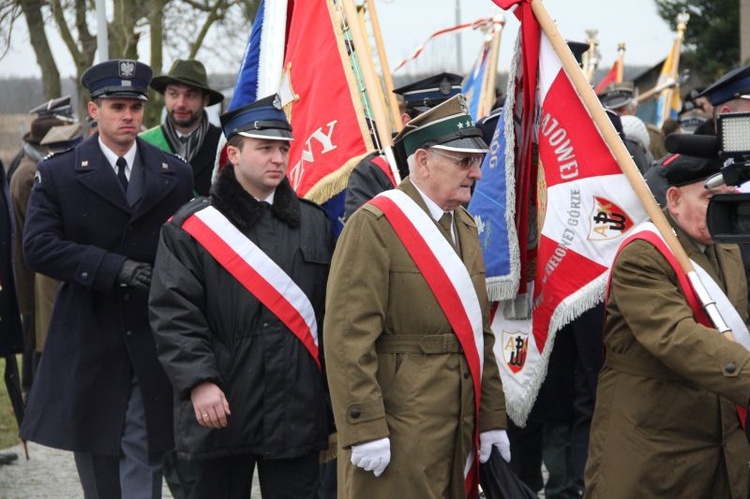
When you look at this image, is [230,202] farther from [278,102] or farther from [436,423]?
[436,423]

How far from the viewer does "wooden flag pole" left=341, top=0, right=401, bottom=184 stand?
260 inches

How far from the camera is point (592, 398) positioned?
22.1 ft

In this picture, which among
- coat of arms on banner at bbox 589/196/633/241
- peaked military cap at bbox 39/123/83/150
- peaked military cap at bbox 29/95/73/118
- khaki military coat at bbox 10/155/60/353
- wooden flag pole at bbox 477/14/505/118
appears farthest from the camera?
wooden flag pole at bbox 477/14/505/118

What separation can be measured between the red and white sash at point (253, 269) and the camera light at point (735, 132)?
1.96m

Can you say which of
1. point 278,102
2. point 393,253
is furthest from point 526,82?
point 393,253

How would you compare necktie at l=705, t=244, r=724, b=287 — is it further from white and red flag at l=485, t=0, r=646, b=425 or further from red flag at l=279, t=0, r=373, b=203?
red flag at l=279, t=0, r=373, b=203

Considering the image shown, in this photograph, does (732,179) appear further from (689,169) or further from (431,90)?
(431,90)

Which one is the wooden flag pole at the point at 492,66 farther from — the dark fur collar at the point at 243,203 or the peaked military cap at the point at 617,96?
the dark fur collar at the point at 243,203

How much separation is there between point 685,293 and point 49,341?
3.03 meters

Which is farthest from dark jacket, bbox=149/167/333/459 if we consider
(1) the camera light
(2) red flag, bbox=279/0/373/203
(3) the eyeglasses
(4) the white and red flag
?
(1) the camera light

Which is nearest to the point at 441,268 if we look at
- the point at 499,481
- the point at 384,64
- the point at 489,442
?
the point at 489,442

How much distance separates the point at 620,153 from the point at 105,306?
8.00 feet

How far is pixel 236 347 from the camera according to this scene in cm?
547

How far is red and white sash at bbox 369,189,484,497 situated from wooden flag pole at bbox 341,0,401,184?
153 centimetres
